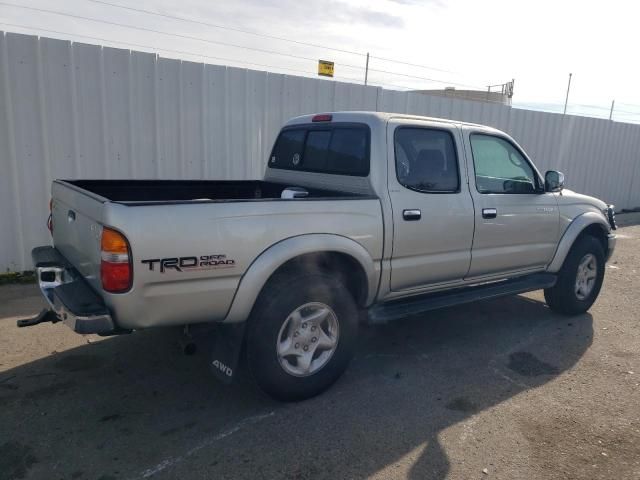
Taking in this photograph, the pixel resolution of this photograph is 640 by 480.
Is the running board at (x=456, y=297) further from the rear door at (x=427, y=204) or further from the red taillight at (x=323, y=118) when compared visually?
the red taillight at (x=323, y=118)

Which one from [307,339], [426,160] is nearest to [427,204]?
[426,160]

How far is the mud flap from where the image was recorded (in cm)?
322

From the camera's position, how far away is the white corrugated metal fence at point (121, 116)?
19.3ft

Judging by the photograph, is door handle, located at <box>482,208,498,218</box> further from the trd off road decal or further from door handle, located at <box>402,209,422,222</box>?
the trd off road decal

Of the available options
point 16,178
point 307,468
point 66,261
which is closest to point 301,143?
point 66,261

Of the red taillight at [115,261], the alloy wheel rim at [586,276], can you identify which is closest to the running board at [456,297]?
the alloy wheel rim at [586,276]

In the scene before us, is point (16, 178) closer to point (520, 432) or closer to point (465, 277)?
point (465, 277)

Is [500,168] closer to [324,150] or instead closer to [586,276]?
[324,150]

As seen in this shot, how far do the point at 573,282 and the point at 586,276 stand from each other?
283 millimetres

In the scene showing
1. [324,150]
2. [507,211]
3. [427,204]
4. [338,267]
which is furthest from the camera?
[507,211]

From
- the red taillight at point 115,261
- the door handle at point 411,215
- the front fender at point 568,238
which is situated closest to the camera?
the red taillight at point 115,261

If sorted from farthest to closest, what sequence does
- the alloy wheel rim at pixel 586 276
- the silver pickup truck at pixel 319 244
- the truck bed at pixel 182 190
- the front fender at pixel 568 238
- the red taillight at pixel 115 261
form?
the alloy wheel rim at pixel 586 276
the front fender at pixel 568 238
the truck bed at pixel 182 190
the silver pickup truck at pixel 319 244
the red taillight at pixel 115 261

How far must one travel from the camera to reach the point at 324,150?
4375mm

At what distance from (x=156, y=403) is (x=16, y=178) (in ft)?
12.6
